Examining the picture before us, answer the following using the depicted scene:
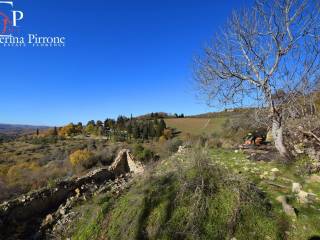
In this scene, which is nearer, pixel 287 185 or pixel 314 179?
pixel 287 185

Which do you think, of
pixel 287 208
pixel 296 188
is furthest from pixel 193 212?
pixel 296 188

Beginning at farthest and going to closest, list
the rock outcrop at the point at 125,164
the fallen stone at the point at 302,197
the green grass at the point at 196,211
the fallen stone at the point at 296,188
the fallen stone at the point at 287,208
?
the rock outcrop at the point at 125,164, the fallen stone at the point at 296,188, the fallen stone at the point at 302,197, the fallen stone at the point at 287,208, the green grass at the point at 196,211

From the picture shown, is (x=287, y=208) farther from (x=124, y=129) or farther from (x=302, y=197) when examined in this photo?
(x=124, y=129)

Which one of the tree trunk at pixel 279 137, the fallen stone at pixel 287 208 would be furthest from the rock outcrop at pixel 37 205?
the tree trunk at pixel 279 137

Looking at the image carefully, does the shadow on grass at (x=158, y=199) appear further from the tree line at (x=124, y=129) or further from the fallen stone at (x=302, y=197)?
the tree line at (x=124, y=129)

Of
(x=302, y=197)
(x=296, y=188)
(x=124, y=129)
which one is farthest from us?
(x=124, y=129)

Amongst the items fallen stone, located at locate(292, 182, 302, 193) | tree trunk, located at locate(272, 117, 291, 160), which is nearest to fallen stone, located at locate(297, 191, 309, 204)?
fallen stone, located at locate(292, 182, 302, 193)

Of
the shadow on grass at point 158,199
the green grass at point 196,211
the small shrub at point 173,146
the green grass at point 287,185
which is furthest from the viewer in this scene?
the small shrub at point 173,146

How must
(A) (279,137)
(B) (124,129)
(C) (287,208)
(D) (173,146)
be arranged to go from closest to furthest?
(C) (287,208) < (A) (279,137) < (D) (173,146) < (B) (124,129)

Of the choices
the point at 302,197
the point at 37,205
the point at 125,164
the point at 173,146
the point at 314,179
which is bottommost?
the point at 37,205

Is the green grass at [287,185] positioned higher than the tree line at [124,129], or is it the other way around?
the tree line at [124,129]

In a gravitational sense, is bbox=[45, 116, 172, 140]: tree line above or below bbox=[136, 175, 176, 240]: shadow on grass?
above

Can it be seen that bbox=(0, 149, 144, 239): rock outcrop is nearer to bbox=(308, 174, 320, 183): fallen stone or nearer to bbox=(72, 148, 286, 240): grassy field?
bbox=(72, 148, 286, 240): grassy field

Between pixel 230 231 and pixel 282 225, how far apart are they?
856mm
